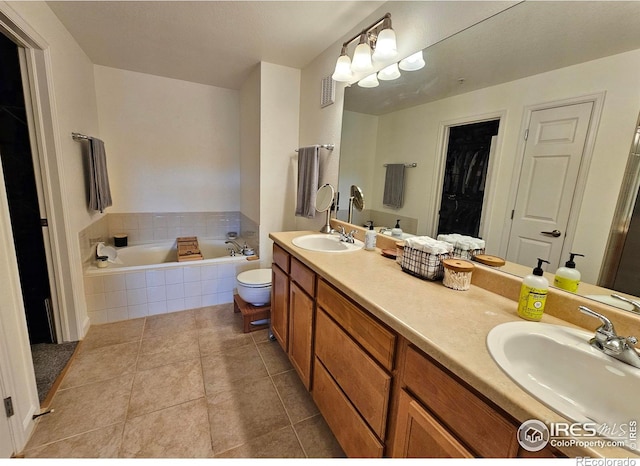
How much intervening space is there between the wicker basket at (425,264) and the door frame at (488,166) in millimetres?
262

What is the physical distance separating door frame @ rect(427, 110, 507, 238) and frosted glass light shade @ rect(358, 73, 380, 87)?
633 mm

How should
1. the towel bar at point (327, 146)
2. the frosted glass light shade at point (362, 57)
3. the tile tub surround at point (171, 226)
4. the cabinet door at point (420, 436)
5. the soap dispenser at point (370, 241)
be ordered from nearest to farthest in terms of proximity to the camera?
1. the cabinet door at point (420, 436)
2. the frosted glass light shade at point (362, 57)
3. the soap dispenser at point (370, 241)
4. the towel bar at point (327, 146)
5. the tile tub surround at point (171, 226)

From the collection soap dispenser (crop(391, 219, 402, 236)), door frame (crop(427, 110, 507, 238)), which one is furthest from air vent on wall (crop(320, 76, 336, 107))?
soap dispenser (crop(391, 219, 402, 236))

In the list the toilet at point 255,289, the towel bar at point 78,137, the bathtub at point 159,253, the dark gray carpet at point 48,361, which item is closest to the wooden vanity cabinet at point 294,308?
the toilet at point 255,289

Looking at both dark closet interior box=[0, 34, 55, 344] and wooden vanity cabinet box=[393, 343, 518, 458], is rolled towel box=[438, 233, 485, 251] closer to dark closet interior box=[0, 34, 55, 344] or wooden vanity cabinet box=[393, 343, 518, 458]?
wooden vanity cabinet box=[393, 343, 518, 458]

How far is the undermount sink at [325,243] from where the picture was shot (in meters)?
1.80

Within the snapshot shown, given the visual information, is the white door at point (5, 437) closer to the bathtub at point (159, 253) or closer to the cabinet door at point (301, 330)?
the cabinet door at point (301, 330)

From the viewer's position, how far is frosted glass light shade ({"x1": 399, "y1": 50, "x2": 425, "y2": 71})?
4.87ft

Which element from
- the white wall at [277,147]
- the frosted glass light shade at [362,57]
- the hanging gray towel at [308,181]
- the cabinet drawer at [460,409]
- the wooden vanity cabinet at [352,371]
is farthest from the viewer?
the white wall at [277,147]

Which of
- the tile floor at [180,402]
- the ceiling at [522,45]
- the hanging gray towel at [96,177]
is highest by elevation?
the ceiling at [522,45]

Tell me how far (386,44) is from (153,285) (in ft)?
8.51

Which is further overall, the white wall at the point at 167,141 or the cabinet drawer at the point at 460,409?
the white wall at the point at 167,141

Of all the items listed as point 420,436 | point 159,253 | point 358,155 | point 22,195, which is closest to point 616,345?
point 420,436

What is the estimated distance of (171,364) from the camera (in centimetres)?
183
